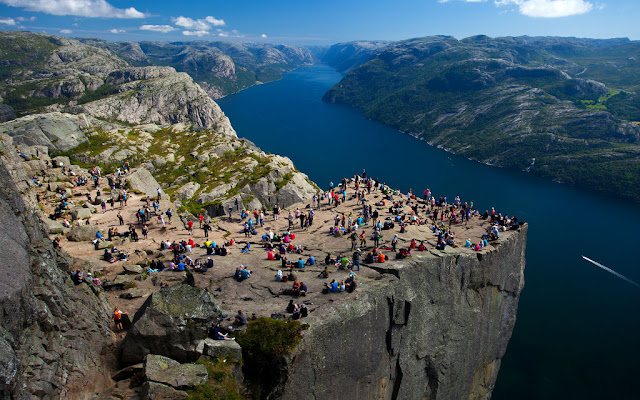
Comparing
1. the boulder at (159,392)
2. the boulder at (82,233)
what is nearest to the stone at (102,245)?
the boulder at (82,233)

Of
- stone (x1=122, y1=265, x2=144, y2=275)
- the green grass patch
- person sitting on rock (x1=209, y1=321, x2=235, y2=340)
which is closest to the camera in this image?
the green grass patch

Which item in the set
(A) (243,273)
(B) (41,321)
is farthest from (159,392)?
(A) (243,273)

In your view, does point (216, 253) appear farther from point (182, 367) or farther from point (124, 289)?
point (182, 367)

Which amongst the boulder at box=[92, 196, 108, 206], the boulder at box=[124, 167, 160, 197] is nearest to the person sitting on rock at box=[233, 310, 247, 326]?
the boulder at box=[92, 196, 108, 206]

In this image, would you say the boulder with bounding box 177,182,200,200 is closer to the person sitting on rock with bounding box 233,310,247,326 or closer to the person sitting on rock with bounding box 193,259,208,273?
the person sitting on rock with bounding box 193,259,208,273

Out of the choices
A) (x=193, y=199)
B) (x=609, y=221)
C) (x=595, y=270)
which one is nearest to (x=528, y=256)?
(x=595, y=270)

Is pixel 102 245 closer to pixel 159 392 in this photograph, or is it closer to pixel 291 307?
pixel 291 307
